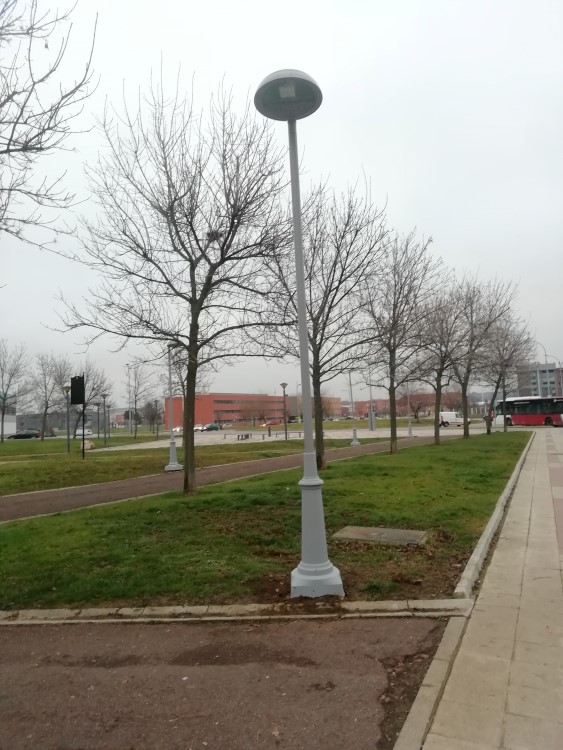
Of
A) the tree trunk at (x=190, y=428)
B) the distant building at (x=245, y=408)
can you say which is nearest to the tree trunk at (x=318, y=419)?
the tree trunk at (x=190, y=428)

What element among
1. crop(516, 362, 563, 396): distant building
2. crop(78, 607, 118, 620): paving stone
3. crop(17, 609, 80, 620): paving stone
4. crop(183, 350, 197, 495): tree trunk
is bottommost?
crop(17, 609, 80, 620): paving stone

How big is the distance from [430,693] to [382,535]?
4.01 meters

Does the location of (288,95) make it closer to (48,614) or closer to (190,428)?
(48,614)

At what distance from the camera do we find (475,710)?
3.07 m

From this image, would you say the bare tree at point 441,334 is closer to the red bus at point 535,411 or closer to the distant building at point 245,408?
the red bus at point 535,411

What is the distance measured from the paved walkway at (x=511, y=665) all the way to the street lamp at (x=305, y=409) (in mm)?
1375

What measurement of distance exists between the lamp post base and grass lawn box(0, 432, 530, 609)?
15 cm

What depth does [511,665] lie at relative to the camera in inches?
142

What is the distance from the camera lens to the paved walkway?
2.86m

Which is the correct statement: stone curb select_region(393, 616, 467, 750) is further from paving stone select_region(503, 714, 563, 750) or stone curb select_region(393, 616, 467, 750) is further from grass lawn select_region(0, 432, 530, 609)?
grass lawn select_region(0, 432, 530, 609)

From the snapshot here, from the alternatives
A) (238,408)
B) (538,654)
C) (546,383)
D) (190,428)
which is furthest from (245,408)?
(538,654)

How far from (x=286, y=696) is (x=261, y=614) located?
1.44m

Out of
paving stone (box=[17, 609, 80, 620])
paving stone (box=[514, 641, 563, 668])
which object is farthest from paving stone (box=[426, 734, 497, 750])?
paving stone (box=[17, 609, 80, 620])

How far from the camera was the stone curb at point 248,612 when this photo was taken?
464 centimetres
